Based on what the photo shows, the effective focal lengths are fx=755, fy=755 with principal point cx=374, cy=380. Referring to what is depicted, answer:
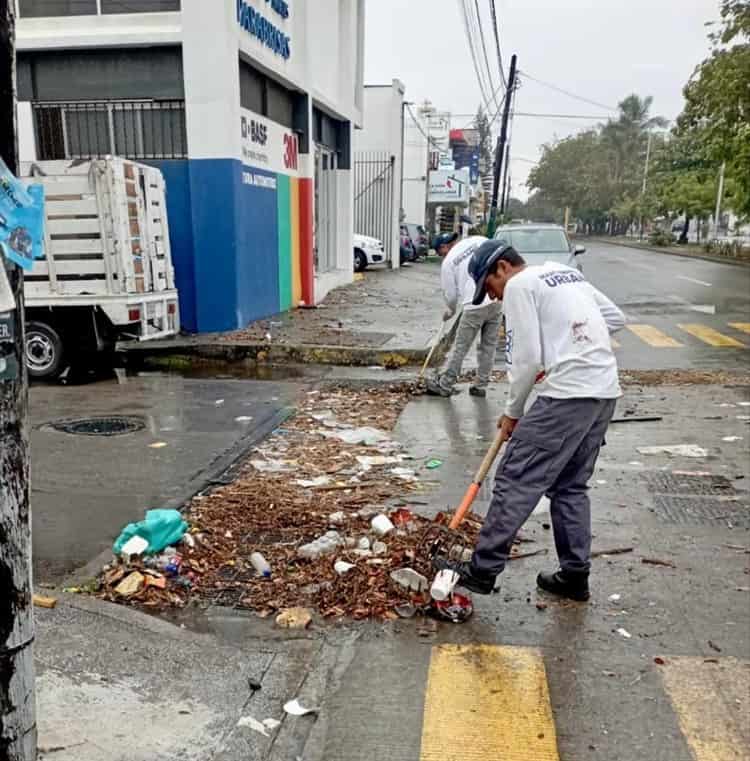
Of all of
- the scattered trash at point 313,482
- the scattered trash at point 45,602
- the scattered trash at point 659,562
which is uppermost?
the scattered trash at point 45,602

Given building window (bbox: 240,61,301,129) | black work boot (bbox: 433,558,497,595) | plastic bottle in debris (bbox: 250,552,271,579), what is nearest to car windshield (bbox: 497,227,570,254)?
building window (bbox: 240,61,301,129)

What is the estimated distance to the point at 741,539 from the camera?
183 inches

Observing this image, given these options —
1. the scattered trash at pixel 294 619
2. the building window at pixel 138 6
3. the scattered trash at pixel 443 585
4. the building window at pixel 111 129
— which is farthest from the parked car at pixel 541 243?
the scattered trash at pixel 294 619

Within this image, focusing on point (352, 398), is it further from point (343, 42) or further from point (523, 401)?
point (343, 42)

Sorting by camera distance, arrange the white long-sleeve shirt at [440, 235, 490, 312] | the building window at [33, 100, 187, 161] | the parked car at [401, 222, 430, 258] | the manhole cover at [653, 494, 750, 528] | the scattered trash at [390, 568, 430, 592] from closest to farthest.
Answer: the scattered trash at [390, 568, 430, 592]
the manhole cover at [653, 494, 750, 528]
the white long-sleeve shirt at [440, 235, 490, 312]
the building window at [33, 100, 187, 161]
the parked car at [401, 222, 430, 258]

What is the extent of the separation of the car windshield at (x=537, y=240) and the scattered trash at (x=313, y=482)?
1048 cm

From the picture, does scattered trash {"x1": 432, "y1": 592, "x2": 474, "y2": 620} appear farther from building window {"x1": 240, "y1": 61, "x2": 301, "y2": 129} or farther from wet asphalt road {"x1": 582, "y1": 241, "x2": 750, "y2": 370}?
building window {"x1": 240, "y1": 61, "x2": 301, "y2": 129}

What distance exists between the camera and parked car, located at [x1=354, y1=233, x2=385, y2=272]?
26.3m

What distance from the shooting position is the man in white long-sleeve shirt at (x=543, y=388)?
3.61 metres

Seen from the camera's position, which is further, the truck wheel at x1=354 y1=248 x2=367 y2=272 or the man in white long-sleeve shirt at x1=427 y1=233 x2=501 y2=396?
the truck wheel at x1=354 y1=248 x2=367 y2=272

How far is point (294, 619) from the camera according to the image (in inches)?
144

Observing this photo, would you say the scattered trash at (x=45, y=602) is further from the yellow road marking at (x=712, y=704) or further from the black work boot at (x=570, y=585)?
the yellow road marking at (x=712, y=704)

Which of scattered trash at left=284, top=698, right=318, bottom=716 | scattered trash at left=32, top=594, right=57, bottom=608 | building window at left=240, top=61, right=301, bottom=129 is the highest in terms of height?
building window at left=240, top=61, right=301, bottom=129

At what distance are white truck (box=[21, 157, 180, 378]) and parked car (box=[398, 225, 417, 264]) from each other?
2072 cm
